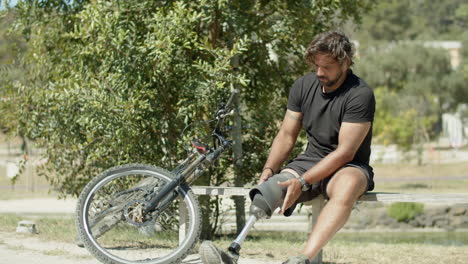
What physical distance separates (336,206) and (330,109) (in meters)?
0.74

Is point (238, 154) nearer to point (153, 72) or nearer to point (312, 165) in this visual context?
point (153, 72)

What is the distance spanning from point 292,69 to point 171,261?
176 inches

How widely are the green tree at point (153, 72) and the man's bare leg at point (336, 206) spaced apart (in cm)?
284

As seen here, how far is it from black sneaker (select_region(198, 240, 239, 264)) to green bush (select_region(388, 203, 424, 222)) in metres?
17.6

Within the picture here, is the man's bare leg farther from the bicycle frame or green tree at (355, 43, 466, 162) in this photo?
green tree at (355, 43, 466, 162)

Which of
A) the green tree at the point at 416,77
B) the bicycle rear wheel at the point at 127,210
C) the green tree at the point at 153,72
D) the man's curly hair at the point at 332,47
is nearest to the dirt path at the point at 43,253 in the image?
the bicycle rear wheel at the point at 127,210

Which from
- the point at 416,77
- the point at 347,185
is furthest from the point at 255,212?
the point at 416,77

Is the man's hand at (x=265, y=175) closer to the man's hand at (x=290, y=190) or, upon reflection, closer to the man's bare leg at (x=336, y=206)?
the man's hand at (x=290, y=190)

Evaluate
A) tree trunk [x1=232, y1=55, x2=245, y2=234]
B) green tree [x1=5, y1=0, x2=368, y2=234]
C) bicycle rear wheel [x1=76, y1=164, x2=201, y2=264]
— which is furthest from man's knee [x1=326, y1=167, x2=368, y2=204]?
tree trunk [x1=232, y1=55, x2=245, y2=234]

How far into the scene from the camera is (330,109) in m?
4.62

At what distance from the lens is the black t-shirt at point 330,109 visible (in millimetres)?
4500

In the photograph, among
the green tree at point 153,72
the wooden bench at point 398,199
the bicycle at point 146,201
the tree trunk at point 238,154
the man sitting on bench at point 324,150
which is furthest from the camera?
the tree trunk at point 238,154

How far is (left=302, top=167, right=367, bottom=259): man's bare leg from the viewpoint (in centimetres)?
409

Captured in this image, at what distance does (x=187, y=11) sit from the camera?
24.0ft
